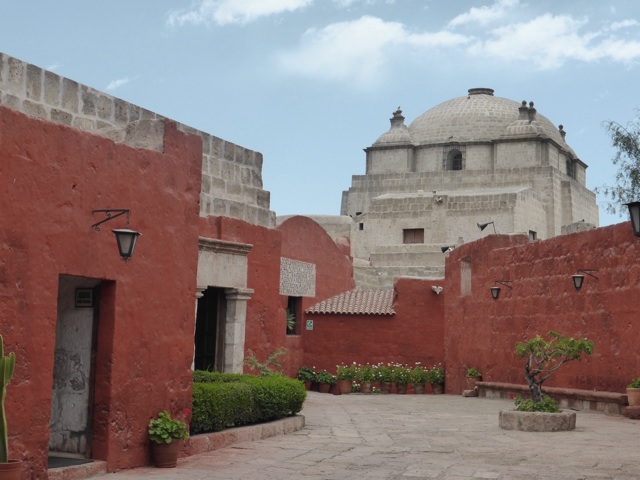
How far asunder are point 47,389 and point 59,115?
123 inches

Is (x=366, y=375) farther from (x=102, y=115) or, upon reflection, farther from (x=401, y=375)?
(x=102, y=115)

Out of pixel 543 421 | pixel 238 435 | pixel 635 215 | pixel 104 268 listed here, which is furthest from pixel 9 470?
pixel 635 215

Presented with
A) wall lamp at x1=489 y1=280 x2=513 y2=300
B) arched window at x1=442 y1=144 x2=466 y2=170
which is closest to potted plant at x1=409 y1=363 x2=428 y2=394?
wall lamp at x1=489 y1=280 x2=513 y2=300

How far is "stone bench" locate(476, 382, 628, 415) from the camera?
42.7ft

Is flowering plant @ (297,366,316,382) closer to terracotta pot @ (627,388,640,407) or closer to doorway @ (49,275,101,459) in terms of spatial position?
terracotta pot @ (627,388,640,407)

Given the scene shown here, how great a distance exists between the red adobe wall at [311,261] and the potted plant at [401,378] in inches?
74.2

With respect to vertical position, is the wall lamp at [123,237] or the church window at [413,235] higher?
the church window at [413,235]

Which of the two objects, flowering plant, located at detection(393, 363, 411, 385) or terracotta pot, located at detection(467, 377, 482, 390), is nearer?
terracotta pot, located at detection(467, 377, 482, 390)

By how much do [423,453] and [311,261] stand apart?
10.8 m

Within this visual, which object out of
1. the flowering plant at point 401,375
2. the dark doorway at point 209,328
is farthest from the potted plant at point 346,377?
the dark doorway at point 209,328

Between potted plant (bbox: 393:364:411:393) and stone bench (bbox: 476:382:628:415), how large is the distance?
10.7ft

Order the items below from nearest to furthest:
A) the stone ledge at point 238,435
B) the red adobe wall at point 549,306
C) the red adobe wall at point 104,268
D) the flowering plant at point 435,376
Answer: the red adobe wall at point 104,268 < the stone ledge at point 238,435 < the red adobe wall at point 549,306 < the flowering plant at point 435,376

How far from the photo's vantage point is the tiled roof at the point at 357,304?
20.4 meters

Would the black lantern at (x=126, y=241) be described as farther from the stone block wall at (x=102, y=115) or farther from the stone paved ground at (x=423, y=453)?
the stone paved ground at (x=423, y=453)
